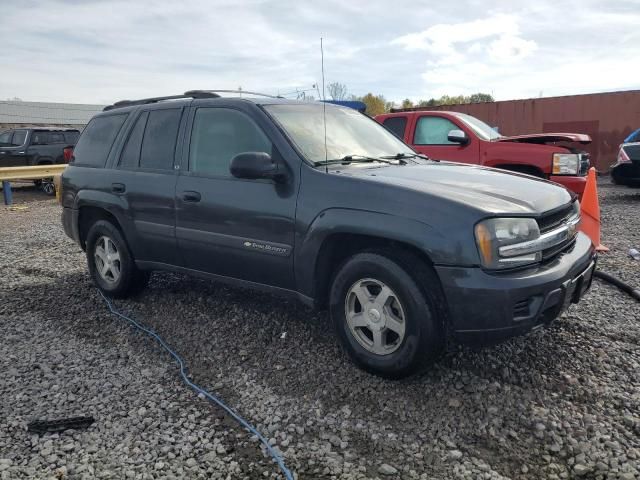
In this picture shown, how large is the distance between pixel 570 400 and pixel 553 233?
0.94 meters

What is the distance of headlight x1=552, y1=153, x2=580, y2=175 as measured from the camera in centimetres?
681

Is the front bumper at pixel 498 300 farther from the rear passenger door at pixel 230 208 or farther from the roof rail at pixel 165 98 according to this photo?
the roof rail at pixel 165 98

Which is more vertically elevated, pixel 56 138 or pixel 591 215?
pixel 56 138

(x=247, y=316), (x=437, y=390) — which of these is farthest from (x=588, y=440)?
(x=247, y=316)

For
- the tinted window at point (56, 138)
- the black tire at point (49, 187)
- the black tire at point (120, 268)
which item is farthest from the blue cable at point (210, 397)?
the tinted window at point (56, 138)

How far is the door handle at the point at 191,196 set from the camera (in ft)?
A: 13.3

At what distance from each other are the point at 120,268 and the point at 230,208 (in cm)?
164

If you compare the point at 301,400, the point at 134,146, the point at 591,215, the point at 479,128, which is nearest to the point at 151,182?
the point at 134,146

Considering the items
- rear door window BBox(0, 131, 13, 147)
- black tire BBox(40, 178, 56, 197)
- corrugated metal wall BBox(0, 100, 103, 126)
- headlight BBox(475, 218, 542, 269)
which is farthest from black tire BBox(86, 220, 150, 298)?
corrugated metal wall BBox(0, 100, 103, 126)

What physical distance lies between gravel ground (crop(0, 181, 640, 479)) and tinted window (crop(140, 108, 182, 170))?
4.20ft

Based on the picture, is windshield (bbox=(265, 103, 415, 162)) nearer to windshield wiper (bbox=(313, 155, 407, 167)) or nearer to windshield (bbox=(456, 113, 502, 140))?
windshield wiper (bbox=(313, 155, 407, 167))

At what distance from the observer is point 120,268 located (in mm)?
4859

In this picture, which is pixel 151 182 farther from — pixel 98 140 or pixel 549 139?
pixel 549 139

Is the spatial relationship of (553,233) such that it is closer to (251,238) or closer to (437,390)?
(437,390)
